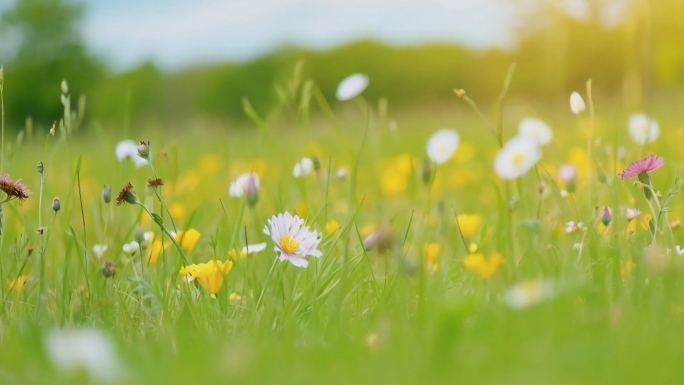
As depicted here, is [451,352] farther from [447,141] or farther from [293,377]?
[447,141]

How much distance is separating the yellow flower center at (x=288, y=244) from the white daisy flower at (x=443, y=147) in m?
0.39

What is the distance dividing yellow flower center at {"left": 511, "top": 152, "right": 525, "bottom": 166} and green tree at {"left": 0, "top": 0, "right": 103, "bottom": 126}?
2108 centimetres

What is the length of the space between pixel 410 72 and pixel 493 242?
49.5 feet

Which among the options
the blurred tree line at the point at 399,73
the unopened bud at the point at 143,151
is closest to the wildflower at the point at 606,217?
the unopened bud at the point at 143,151

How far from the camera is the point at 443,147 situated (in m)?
1.60

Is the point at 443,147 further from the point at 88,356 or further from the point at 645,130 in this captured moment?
the point at 88,356

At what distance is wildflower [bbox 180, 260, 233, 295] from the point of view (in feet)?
3.92

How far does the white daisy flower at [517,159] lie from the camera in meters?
1.18

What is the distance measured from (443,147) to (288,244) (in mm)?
483

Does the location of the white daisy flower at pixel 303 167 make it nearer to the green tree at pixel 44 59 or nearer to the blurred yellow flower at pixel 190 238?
the blurred yellow flower at pixel 190 238

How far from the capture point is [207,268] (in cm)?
120

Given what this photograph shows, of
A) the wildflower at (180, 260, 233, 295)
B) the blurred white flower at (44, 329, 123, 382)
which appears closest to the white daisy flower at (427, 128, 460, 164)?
the wildflower at (180, 260, 233, 295)

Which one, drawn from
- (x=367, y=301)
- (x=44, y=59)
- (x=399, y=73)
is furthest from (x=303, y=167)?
(x=44, y=59)

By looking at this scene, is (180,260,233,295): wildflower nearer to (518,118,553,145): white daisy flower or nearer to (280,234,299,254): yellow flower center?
(280,234,299,254): yellow flower center
